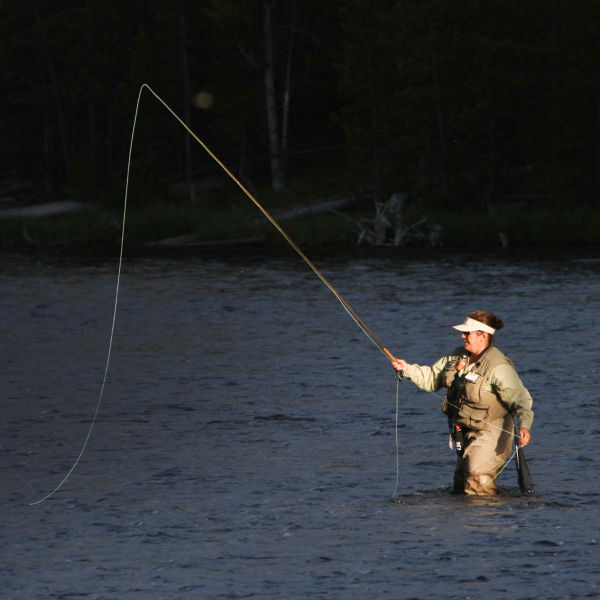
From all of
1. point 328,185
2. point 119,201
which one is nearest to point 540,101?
point 328,185

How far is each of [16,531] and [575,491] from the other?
409 cm

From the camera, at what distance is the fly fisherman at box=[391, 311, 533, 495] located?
9.59m

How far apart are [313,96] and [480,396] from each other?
48646 mm

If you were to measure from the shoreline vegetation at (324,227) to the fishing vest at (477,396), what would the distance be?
97.9 ft

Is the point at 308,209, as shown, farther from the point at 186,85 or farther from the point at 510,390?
the point at 510,390

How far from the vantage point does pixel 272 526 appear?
983cm

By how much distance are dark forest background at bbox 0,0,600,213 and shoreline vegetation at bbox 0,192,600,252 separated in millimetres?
1618

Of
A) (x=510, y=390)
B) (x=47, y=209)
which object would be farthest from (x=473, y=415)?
(x=47, y=209)

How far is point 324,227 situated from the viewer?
42.2m

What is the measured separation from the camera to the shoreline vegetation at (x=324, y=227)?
4122 cm

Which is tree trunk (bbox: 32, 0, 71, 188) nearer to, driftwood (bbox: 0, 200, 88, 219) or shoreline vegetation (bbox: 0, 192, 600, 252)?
driftwood (bbox: 0, 200, 88, 219)

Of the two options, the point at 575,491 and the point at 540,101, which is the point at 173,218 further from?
the point at 575,491

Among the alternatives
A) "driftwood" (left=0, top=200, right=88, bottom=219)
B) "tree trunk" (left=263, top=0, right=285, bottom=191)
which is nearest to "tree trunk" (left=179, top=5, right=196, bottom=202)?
"tree trunk" (left=263, top=0, right=285, bottom=191)

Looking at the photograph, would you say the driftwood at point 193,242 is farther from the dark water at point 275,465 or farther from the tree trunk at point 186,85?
the dark water at point 275,465
